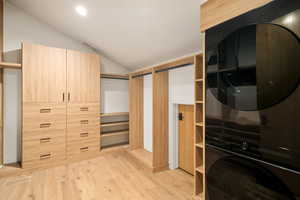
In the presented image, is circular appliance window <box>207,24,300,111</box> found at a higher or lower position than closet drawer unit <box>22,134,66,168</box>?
higher

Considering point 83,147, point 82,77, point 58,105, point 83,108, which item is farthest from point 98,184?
point 82,77

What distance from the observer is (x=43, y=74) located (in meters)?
2.58

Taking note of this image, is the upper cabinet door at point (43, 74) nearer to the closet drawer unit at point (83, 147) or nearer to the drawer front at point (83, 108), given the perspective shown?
the drawer front at point (83, 108)

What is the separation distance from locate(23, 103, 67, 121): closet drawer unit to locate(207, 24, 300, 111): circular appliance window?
8.98 feet

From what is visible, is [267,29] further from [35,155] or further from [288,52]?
[35,155]

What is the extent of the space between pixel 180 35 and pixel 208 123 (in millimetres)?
1301

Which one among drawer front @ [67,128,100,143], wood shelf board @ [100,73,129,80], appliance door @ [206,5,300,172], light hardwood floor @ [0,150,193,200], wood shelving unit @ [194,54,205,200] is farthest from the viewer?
wood shelf board @ [100,73,129,80]

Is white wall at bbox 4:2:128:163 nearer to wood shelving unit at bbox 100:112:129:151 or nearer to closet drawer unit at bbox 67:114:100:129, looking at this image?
closet drawer unit at bbox 67:114:100:129

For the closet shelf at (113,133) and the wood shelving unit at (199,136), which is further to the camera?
the closet shelf at (113,133)

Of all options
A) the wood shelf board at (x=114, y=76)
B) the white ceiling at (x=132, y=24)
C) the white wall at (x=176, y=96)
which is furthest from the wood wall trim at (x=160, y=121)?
the wood shelf board at (x=114, y=76)

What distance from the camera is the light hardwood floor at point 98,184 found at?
187 cm

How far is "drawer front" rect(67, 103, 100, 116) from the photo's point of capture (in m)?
2.82

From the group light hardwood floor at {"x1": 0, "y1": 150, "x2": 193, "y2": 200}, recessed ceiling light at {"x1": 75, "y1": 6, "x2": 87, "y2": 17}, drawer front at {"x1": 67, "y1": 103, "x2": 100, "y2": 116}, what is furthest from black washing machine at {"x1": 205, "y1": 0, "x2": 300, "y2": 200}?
drawer front at {"x1": 67, "y1": 103, "x2": 100, "y2": 116}

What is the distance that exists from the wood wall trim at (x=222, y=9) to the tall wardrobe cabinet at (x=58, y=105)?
245 centimetres
